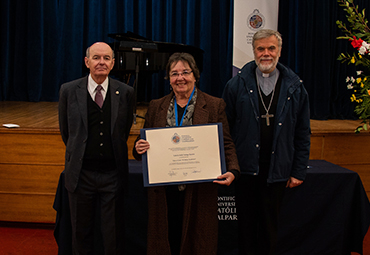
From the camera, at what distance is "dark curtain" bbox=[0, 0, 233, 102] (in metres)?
5.80

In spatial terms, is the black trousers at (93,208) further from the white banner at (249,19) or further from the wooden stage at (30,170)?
the white banner at (249,19)

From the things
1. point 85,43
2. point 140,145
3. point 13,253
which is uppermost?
point 85,43

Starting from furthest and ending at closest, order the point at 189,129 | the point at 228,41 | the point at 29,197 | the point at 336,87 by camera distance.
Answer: the point at 228,41 → the point at 336,87 → the point at 29,197 → the point at 189,129

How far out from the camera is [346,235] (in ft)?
8.23

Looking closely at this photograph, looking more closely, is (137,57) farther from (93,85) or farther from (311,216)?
(311,216)

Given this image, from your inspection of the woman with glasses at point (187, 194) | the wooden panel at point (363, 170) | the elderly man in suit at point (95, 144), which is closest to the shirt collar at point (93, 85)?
the elderly man in suit at point (95, 144)

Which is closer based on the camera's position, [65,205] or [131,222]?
[65,205]

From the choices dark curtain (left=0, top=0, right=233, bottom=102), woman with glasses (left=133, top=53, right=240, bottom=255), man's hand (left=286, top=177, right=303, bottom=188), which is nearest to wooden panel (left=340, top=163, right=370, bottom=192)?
man's hand (left=286, top=177, right=303, bottom=188)

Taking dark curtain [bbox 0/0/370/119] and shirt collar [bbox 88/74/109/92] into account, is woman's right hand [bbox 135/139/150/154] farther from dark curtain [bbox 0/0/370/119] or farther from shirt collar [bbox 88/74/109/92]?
dark curtain [bbox 0/0/370/119]

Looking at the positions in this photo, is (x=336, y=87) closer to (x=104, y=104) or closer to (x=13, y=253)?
(x=104, y=104)

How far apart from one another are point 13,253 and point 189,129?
1.87m

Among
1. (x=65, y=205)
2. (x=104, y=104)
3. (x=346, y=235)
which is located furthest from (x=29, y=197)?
(x=346, y=235)

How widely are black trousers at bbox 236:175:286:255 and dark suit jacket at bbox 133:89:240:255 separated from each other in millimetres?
219

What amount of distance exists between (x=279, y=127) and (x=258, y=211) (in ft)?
1.81
